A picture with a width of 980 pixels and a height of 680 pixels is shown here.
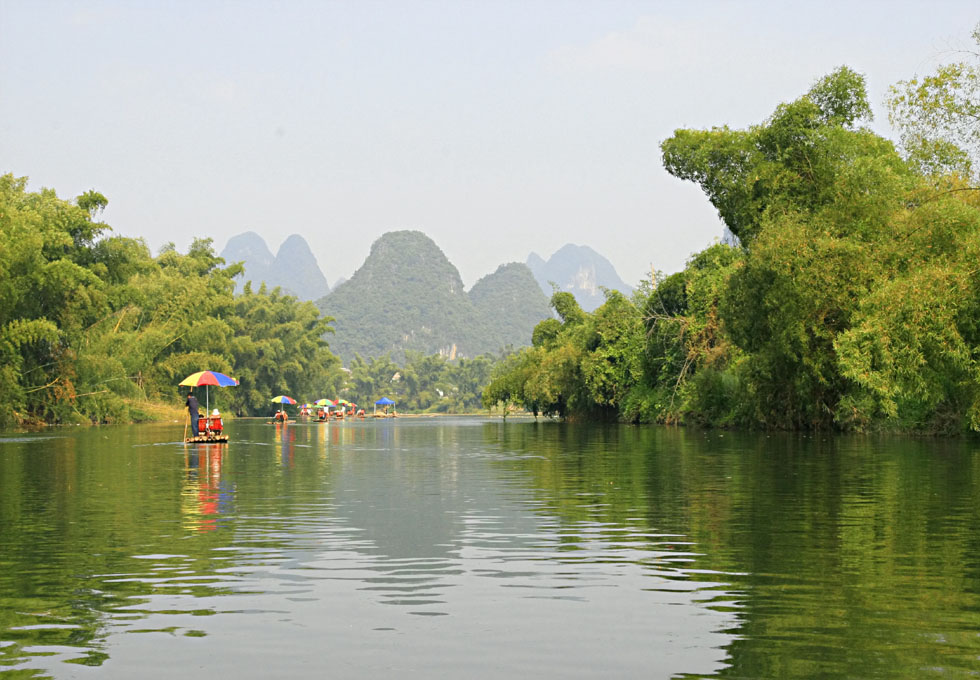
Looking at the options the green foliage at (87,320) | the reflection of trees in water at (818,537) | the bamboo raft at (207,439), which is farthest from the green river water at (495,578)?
the green foliage at (87,320)

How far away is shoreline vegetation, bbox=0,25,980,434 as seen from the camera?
3312 cm

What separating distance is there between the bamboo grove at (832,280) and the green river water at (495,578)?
1078cm

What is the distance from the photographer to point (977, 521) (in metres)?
14.6

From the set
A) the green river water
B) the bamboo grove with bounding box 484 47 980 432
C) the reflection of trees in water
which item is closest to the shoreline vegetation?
the bamboo grove with bounding box 484 47 980 432

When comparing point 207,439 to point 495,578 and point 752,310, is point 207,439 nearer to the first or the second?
point 752,310

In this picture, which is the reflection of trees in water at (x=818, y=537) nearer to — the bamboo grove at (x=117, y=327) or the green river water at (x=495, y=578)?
the green river water at (x=495, y=578)

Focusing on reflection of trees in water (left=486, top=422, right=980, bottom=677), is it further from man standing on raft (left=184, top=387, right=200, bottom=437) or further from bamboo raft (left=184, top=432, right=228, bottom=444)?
bamboo raft (left=184, top=432, right=228, bottom=444)

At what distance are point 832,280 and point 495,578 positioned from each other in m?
31.2

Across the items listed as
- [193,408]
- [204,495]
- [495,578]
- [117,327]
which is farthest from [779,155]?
[117,327]

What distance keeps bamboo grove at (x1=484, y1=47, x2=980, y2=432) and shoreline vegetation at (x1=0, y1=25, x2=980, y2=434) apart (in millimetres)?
86

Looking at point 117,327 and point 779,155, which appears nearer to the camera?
point 779,155

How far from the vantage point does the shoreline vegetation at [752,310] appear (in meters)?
33.1

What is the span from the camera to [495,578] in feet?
34.8

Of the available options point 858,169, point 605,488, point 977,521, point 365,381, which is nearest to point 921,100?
point 858,169
